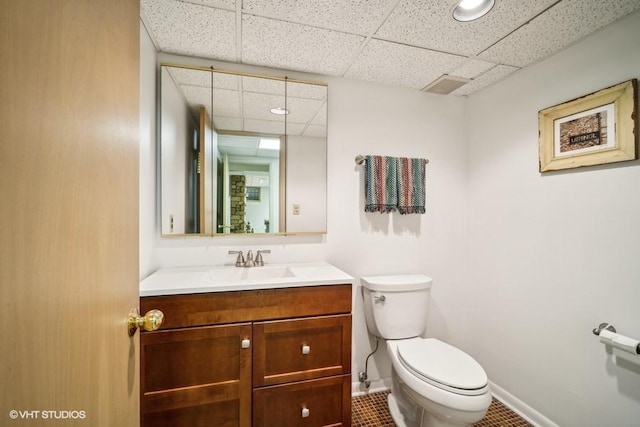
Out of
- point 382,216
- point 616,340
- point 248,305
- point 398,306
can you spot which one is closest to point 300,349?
point 248,305

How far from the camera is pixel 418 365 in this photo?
1.33m

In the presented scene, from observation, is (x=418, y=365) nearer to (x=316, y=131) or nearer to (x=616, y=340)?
(x=616, y=340)

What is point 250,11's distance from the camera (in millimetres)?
1219

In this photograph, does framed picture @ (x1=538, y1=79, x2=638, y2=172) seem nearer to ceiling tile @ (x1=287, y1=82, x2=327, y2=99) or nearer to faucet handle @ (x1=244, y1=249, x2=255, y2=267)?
ceiling tile @ (x1=287, y1=82, x2=327, y2=99)

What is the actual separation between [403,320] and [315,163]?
117cm

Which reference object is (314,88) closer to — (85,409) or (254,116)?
(254,116)

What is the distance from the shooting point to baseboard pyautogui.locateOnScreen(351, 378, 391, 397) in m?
1.85

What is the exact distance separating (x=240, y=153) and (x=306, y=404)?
57.7 inches

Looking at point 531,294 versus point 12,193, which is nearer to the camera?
point 12,193

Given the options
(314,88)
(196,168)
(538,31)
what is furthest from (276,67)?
(538,31)

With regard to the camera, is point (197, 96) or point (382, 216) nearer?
point (197, 96)

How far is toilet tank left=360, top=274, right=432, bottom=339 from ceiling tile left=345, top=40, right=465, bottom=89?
1.38m

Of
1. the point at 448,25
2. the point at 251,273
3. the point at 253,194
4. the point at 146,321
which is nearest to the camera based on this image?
the point at 146,321

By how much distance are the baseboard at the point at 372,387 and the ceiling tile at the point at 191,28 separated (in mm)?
2300
